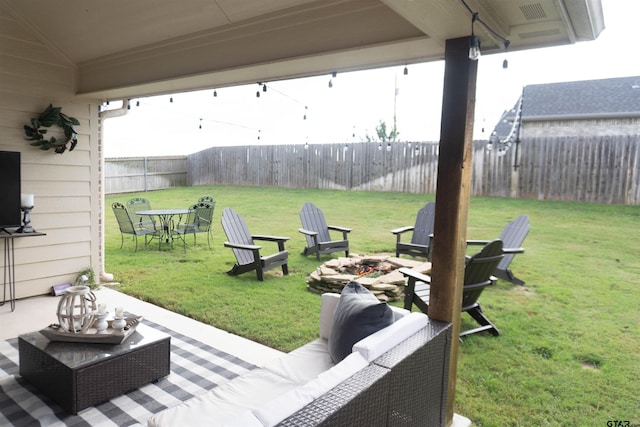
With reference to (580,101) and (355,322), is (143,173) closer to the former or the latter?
(580,101)

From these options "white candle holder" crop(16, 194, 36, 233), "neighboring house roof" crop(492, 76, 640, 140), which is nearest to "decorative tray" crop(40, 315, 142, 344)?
"white candle holder" crop(16, 194, 36, 233)

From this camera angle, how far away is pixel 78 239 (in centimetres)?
501

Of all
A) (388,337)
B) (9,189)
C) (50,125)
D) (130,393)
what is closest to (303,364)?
(388,337)

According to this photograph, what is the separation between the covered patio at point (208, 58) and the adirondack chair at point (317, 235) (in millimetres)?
2749

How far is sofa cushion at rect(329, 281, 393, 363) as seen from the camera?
2131 millimetres

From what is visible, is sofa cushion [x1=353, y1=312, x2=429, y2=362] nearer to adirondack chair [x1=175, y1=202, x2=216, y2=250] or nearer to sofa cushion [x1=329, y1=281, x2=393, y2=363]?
sofa cushion [x1=329, y1=281, x2=393, y2=363]

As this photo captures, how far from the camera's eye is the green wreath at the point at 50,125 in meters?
4.48

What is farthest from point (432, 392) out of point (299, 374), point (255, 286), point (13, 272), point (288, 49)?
point (13, 272)

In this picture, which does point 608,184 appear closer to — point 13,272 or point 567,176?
point 567,176

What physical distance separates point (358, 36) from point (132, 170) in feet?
40.0

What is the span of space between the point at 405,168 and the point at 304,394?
960 cm

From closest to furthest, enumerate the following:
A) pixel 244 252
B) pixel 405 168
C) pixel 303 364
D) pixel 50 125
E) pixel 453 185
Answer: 1. pixel 453 185
2. pixel 303 364
3. pixel 50 125
4. pixel 244 252
5. pixel 405 168

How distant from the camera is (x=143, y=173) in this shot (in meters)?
13.5

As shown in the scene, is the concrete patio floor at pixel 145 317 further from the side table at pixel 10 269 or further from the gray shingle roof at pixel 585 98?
the gray shingle roof at pixel 585 98
